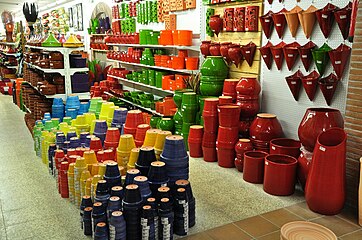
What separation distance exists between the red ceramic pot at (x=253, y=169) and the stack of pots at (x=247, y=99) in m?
0.57

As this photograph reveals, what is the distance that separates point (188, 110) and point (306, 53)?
5.59 feet

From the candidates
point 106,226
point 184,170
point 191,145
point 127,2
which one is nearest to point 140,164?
point 184,170

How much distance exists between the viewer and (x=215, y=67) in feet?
15.4

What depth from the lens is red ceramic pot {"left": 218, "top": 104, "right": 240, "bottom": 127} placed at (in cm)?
405

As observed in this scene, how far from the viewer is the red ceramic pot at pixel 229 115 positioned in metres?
4.05

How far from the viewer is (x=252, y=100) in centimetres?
425

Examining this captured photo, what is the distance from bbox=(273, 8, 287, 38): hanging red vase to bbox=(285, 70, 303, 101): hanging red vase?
53cm

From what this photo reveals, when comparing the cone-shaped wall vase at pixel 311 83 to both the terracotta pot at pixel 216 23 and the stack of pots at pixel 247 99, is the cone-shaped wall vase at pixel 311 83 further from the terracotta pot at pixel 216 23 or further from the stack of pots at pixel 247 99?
the terracotta pot at pixel 216 23

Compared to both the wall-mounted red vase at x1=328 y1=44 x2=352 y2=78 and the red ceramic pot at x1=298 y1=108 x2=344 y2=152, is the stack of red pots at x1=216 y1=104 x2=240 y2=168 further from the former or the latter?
the wall-mounted red vase at x1=328 y1=44 x2=352 y2=78

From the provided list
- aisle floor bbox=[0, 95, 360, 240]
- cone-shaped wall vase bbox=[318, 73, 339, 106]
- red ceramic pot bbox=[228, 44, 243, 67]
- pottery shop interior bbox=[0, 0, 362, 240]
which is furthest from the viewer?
red ceramic pot bbox=[228, 44, 243, 67]

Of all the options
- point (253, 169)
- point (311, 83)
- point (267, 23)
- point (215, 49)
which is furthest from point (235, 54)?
point (253, 169)

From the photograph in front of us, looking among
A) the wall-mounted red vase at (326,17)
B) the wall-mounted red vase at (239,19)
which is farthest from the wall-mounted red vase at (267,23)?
the wall-mounted red vase at (326,17)

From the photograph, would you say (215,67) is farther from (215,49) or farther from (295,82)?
(295,82)

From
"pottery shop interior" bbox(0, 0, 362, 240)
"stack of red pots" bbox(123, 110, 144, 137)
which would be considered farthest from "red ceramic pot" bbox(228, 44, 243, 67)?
"stack of red pots" bbox(123, 110, 144, 137)
